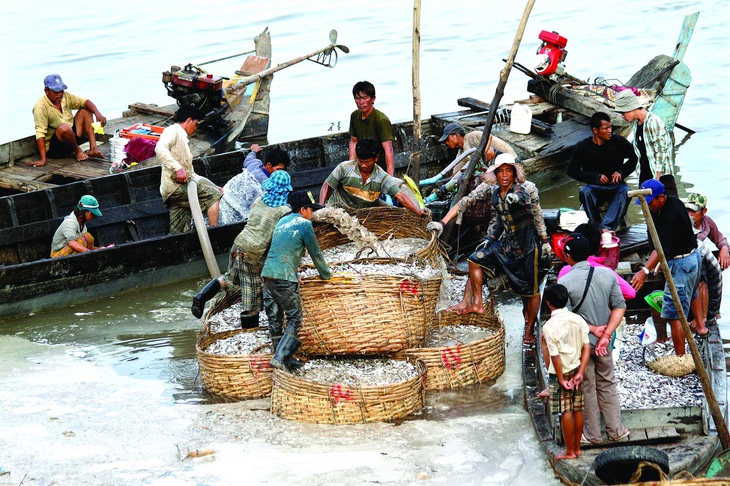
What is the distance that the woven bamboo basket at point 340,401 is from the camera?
7453mm

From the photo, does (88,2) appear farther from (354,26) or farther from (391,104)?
(391,104)

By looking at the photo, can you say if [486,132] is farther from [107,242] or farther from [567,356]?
[107,242]

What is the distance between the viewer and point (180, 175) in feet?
35.2

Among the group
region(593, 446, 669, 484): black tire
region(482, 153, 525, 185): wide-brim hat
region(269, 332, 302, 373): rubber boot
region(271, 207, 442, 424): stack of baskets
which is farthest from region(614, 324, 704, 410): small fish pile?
region(269, 332, 302, 373): rubber boot

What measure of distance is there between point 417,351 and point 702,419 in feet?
7.32

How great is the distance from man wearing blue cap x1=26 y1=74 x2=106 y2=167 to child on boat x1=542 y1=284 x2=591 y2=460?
28.4ft

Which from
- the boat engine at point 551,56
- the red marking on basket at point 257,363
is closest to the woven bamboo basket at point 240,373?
the red marking on basket at point 257,363

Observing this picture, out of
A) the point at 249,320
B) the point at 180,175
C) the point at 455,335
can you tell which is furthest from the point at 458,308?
the point at 180,175

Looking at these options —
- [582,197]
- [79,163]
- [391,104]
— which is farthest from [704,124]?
[79,163]

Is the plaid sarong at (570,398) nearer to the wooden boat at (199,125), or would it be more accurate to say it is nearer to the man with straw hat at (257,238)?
the man with straw hat at (257,238)

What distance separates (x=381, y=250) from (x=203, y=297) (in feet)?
5.23

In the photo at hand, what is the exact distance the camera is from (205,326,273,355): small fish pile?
Result: 8.35m

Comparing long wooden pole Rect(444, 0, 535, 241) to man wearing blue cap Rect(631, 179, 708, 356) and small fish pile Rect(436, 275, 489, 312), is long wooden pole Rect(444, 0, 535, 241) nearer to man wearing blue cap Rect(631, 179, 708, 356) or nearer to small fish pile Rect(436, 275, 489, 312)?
small fish pile Rect(436, 275, 489, 312)

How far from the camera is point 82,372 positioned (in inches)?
358
